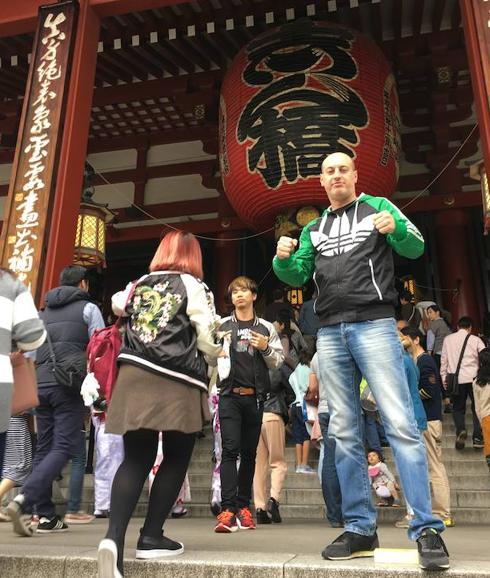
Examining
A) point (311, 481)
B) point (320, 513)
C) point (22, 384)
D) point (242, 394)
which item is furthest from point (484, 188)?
point (22, 384)

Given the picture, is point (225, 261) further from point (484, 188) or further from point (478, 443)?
point (478, 443)

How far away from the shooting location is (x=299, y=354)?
6.32 m

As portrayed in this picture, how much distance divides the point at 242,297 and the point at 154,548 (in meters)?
1.91

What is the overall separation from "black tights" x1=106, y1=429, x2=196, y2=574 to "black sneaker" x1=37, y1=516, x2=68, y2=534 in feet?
4.61

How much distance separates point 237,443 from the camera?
3707 mm

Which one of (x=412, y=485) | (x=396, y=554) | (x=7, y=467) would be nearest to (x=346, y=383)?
(x=412, y=485)

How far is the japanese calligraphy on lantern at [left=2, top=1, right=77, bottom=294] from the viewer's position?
505 centimetres

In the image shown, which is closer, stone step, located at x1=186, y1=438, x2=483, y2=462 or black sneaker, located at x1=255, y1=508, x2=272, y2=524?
black sneaker, located at x1=255, y1=508, x2=272, y2=524

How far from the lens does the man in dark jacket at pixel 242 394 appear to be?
12.1 feet

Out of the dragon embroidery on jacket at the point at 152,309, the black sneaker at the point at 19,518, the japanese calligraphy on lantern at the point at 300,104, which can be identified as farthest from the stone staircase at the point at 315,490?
the japanese calligraphy on lantern at the point at 300,104

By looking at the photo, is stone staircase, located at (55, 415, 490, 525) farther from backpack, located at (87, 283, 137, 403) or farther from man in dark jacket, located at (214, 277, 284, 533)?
backpack, located at (87, 283, 137, 403)

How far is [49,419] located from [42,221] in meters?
2.14

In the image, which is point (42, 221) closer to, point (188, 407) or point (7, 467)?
point (7, 467)

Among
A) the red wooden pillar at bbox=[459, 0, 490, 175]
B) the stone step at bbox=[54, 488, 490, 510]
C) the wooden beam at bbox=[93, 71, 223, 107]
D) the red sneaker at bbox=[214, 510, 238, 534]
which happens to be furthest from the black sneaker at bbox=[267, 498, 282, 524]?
the wooden beam at bbox=[93, 71, 223, 107]
